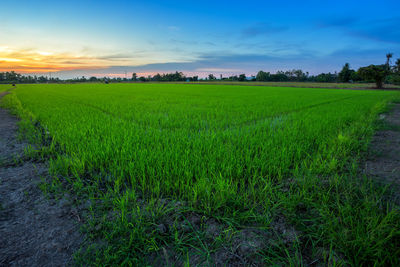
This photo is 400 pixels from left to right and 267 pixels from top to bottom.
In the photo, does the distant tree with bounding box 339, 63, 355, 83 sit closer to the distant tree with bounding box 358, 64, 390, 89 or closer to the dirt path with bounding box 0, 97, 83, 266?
the distant tree with bounding box 358, 64, 390, 89

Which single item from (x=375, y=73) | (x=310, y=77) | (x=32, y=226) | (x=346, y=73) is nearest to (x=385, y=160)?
(x=32, y=226)

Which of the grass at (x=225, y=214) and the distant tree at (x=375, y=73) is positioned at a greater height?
the distant tree at (x=375, y=73)

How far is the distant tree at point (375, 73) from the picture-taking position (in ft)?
125

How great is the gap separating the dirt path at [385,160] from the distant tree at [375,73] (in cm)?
4757

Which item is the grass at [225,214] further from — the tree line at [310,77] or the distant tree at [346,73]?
the distant tree at [346,73]

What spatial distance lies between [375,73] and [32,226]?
53.4 metres

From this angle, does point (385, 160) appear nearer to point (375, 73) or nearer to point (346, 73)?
point (375, 73)

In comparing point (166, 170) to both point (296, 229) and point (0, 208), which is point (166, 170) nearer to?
point (296, 229)

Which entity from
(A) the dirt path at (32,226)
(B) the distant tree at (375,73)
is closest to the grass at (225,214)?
(A) the dirt path at (32,226)

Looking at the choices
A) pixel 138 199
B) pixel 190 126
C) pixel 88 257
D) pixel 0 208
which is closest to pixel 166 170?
pixel 138 199

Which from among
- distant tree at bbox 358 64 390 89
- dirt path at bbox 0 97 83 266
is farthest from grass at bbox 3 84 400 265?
distant tree at bbox 358 64 390 89

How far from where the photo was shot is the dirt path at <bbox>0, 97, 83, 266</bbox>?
3.74 ft

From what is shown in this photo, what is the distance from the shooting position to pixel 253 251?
3.96 ft

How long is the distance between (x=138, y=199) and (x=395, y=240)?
1910 mm
